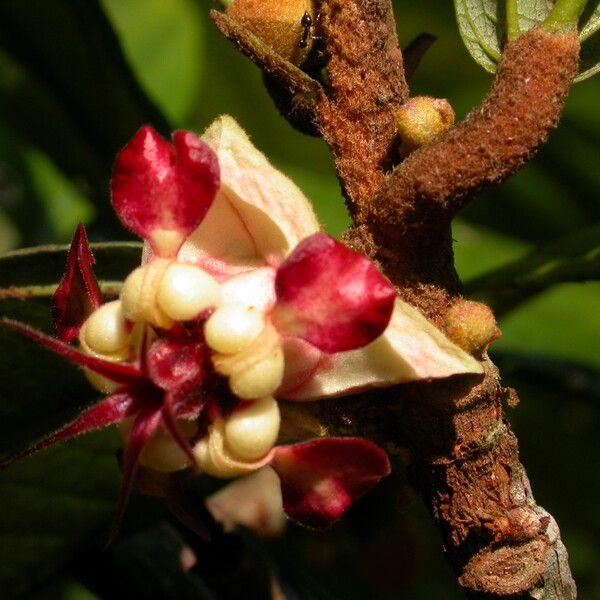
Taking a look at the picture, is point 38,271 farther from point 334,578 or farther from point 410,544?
point 410,544

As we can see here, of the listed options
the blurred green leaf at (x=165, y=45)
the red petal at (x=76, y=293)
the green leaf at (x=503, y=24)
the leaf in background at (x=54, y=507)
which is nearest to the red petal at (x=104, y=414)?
the red petal at (x=76, y=293)

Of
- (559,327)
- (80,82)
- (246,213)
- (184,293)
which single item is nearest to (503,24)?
(246,213)

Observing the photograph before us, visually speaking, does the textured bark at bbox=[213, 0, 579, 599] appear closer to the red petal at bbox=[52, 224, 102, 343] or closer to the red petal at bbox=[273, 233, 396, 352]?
the red petal at bbox=[273, 233, 396, 352]

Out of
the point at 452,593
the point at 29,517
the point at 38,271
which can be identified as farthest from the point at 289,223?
the point at 452,593

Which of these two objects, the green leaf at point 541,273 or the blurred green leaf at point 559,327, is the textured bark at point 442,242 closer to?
the green leaf at point 541,273

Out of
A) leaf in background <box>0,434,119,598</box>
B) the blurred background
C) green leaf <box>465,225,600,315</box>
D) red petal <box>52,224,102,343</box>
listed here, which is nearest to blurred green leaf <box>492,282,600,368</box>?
the blurred background

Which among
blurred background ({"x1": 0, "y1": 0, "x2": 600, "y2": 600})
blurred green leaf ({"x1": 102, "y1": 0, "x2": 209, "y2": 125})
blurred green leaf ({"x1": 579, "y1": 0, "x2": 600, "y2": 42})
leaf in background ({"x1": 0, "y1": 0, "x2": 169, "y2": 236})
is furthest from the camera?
blurred green leaf ({"x1": 102, "y1": 0, "x2": 209, "y2": 125})
